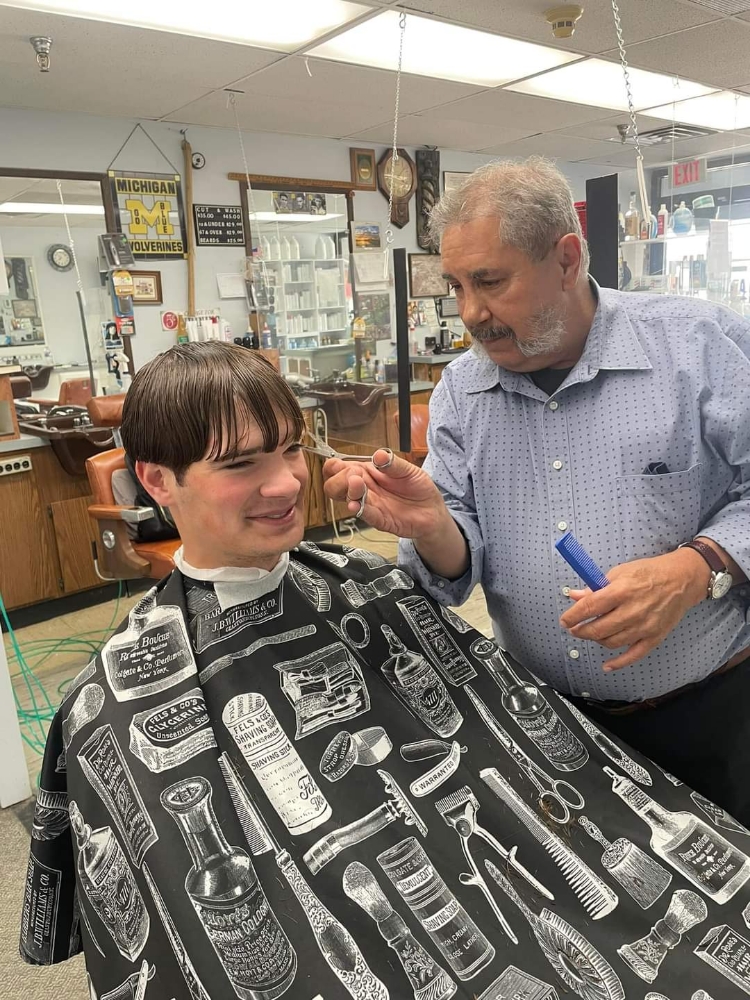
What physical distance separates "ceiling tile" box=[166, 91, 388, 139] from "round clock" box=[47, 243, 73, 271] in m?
0.95

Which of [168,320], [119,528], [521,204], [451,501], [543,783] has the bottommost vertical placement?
[119,528]

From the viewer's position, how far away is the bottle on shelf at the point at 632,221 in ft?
12.5

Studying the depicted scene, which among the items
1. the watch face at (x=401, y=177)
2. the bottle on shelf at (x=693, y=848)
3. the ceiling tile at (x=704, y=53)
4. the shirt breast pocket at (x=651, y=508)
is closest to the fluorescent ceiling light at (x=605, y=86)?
the ceiling tile at (x=704, y=53)

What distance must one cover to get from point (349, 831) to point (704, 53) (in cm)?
437

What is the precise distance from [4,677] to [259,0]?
260 centimetres

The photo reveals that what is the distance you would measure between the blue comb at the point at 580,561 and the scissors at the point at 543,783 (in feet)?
1.15

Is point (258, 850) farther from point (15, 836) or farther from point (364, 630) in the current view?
point (15, 836)

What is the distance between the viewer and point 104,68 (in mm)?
3365

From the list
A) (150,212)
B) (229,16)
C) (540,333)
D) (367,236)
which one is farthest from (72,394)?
(540,333)

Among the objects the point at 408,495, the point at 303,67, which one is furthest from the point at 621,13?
the point at 408,495

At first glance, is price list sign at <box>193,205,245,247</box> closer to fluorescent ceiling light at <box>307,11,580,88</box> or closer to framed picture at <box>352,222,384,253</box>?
framed picture at <box>352,222,384,253</box>

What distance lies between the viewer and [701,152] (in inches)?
149

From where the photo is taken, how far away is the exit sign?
12.3 ft

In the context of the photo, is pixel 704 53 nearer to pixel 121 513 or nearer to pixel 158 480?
pixel 121 513
